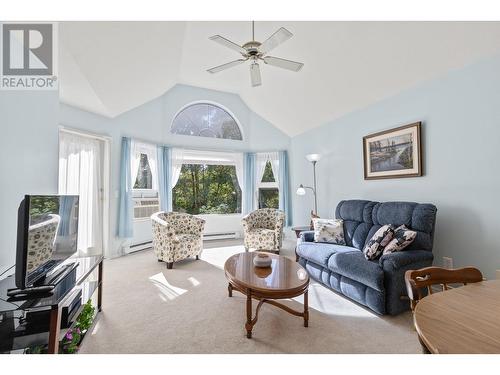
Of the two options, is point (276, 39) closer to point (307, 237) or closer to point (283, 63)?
point (283, 63)

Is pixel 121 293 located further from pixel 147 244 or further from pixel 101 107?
pixel 101 107

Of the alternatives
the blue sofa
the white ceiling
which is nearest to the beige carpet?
the blue sofa

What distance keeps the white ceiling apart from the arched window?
97 centimetres

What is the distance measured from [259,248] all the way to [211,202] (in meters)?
1.91

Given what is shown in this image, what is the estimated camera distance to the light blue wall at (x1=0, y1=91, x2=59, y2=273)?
181cm

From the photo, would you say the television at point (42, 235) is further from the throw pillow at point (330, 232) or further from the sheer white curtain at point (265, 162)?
the sheer white curtain at point (265, 162)

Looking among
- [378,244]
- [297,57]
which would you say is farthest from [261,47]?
[378,244]

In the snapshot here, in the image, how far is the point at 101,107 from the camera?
351 cm

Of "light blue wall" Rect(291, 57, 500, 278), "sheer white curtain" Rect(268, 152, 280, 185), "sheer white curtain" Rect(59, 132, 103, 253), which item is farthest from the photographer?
"sheer white curtain" Rect(268, 152, 280, 185)

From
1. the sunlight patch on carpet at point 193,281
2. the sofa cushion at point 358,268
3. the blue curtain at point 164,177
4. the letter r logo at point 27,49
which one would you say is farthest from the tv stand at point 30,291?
the blue curtain at point 164,177

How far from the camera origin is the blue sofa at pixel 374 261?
2.10 metres

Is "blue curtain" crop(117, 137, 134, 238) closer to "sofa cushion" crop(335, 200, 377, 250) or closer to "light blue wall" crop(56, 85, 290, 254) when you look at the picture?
"light blue wall" crop(56, 85, 290, 254)

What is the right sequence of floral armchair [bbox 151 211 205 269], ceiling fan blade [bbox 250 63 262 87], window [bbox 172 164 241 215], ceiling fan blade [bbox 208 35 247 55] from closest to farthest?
ceiling fan blade [bbox 208 35 247 55] < ceiling fan blade [bbox 250 63 262 87] < floral armchair [bbox 151 211 205 269] < window [bbox 172 164 241 215]

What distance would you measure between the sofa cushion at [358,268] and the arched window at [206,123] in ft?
12.7
